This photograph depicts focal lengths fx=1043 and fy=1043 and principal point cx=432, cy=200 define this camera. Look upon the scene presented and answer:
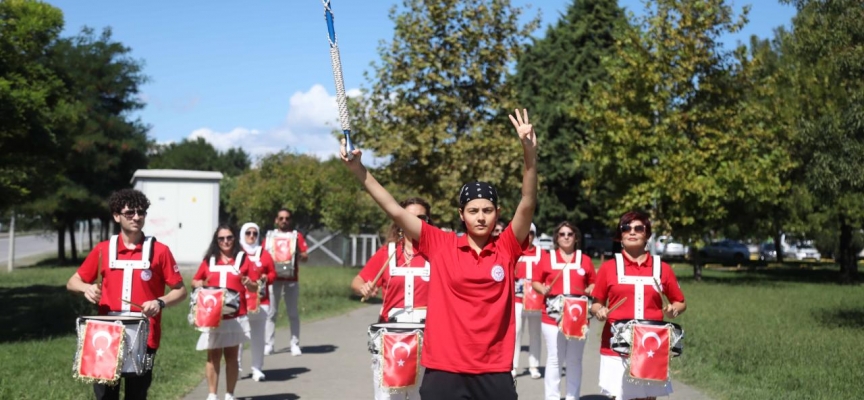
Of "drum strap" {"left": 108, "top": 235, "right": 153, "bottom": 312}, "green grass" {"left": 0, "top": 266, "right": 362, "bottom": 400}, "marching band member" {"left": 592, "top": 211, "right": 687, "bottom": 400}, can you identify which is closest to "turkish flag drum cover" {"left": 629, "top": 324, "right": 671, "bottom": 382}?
"marching band member" {"left": 592, "top": 211, "right": 687, "bottom": 400}

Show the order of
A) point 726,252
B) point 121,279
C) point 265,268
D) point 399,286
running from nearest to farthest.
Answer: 1. point 121,279
2. point 399,286
3. point 265,268
4. point 726,252

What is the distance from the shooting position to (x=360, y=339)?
709 inches

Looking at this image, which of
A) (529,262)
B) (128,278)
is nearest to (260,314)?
(529,262)

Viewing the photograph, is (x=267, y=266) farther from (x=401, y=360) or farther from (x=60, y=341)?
(x=401, y=360)

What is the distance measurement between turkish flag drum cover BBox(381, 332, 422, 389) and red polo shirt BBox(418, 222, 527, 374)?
1010mm

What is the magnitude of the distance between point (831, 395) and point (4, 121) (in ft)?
50.1

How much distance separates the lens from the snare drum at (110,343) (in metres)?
7.04

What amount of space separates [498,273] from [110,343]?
9.68ft

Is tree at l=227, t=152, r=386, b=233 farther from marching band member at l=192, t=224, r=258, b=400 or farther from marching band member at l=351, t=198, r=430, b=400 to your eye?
marching band member at l=351, t=198, r=430, b=400

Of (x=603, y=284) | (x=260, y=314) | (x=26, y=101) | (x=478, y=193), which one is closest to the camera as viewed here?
(x=478, y=193)

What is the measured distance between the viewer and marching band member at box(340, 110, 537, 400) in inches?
218

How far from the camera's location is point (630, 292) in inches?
320

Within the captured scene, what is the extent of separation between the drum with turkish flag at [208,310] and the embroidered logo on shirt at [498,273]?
17.0 feet

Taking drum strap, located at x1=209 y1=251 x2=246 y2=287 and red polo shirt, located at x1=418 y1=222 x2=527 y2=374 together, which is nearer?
red polo shirt, located at x1=418 y1=222 x2=527 y2=374
